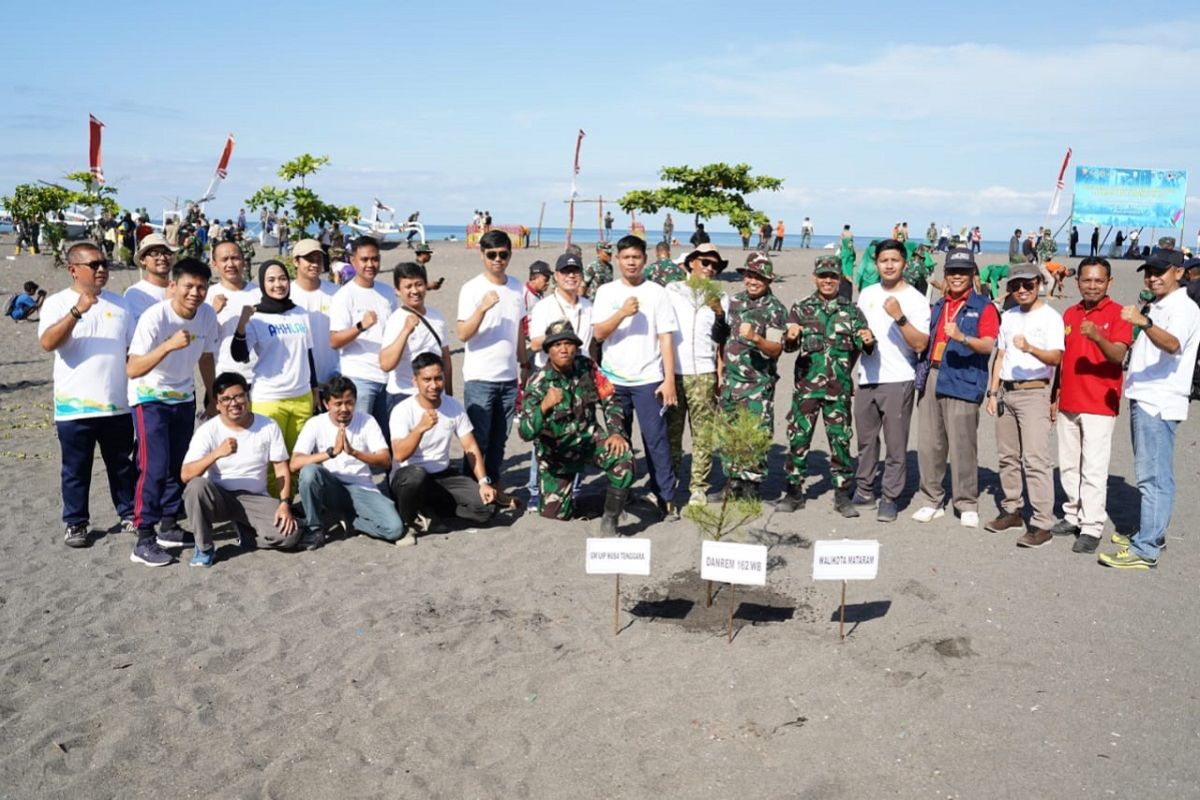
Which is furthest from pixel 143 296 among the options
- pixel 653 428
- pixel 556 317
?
pixel 653 428

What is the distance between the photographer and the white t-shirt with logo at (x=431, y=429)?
654 centimetres

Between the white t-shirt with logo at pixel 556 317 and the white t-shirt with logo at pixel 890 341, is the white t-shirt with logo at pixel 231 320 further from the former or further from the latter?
the white t-shirt with logo at pixel 890 341

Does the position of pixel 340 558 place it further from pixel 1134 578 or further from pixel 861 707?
pixel 1134 578

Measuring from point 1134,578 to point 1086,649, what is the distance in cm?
129

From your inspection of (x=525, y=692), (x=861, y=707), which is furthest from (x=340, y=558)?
(x=861, y=707)

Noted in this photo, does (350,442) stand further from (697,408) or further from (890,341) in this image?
(890,341)

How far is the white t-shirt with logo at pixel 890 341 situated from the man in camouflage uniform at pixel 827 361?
5.7 inches

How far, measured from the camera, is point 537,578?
5.84 m

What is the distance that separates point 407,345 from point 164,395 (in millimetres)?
1706

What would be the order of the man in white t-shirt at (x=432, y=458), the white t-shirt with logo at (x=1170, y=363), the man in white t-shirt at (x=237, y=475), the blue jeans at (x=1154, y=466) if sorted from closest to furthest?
the white t-shirt with logo at (x=1170, y=363) < the blue jeans at (x=1154, y=466) < the man in white t-shirt at (x=237, y=475) < the man in white t-shirt at (x=432, y=458)

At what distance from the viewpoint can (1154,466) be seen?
18.7 feet

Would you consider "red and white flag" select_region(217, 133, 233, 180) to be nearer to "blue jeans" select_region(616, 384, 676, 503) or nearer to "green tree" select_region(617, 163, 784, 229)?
"green tree" select_region(617, 163, 784, 229)

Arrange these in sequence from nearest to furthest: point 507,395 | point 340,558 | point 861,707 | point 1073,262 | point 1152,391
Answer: point 861,707
point 1152,391
point 340,558
point 507,395
point 1073,262

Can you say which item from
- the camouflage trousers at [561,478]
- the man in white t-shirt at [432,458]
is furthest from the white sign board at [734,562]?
the man in white t-shirt at [432,458]
